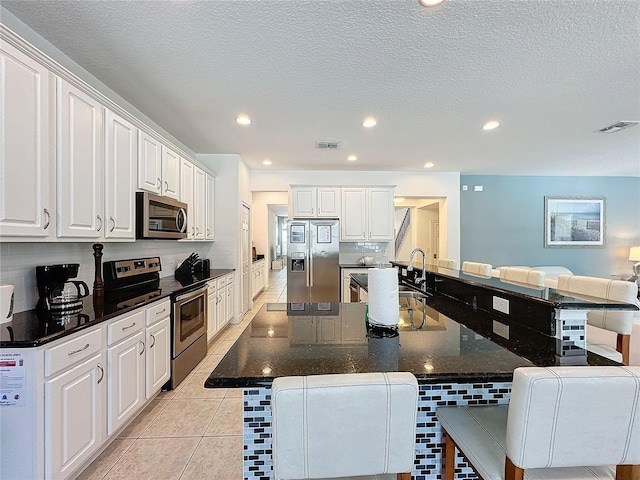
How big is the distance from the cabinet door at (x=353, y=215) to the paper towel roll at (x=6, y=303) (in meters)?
4.55

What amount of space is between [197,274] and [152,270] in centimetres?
94

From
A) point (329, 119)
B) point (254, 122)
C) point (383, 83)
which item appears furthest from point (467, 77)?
point (254, 122)

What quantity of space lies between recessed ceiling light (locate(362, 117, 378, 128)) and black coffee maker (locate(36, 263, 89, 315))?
2899mm

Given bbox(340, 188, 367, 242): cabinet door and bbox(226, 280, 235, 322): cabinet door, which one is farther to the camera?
bbox(340, 188, 367, 242): cabinet door

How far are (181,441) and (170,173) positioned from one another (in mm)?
2439

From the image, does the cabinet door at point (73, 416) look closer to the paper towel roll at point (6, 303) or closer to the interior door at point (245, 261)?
the paper towel roll at point (6, 303)

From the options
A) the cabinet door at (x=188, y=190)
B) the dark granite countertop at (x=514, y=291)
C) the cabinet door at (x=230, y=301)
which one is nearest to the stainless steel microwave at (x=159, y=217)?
the cabinet door at (x=188, y=190)

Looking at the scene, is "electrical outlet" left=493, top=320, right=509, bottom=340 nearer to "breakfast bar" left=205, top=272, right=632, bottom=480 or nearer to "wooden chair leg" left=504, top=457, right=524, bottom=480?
"breakfast bar" left=205, top=272, right=632, bottom=480

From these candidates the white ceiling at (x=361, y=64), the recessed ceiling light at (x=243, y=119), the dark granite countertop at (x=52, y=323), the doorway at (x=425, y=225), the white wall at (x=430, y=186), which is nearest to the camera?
the dark granite countertop at (x=52, y=323)

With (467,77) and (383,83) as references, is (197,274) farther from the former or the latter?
(467,77)

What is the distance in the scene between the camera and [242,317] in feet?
17.0

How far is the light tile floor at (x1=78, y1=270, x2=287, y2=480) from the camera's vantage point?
1.80 metres

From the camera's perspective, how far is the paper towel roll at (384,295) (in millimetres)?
1527

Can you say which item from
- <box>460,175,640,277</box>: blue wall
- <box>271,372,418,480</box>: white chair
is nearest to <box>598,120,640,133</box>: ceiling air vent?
<box>460,175,640,277</box>: blue wall
